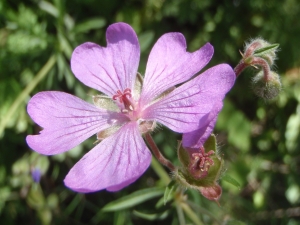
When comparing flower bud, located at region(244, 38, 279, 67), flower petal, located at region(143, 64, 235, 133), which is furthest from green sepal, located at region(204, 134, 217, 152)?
flower bud, located at region(244, 38, 279, 67)

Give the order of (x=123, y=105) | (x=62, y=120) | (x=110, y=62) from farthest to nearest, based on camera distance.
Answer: (x=110, y=62) → (x=123, y=105) → (x=62, y=120)

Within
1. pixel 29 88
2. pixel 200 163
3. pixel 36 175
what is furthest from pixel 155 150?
pixel 29 88

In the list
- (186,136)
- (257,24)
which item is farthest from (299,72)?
(186,136)

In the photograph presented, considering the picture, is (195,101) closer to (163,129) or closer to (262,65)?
(262,65)

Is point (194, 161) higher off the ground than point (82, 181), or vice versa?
point (82, 181)

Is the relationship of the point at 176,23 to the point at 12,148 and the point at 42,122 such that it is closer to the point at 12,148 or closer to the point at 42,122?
the point at 12,148

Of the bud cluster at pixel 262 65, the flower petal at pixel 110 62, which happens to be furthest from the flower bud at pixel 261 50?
the flower petal at pixel 110 62

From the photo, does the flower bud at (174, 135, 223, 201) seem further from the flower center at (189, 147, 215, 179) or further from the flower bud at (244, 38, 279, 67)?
the flower bud at (244, 38, 279, 67)
